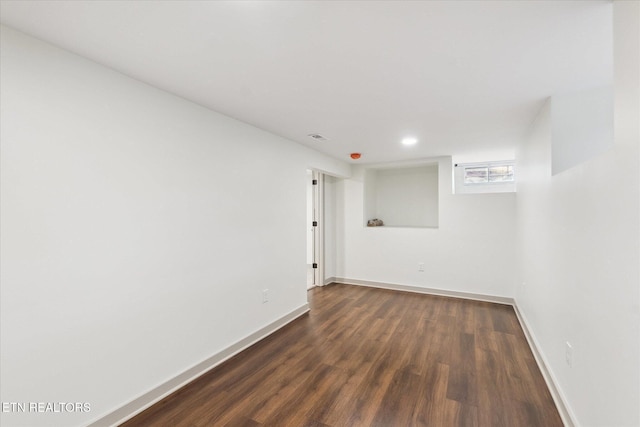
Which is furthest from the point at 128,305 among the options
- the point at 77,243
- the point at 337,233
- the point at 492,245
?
the point at 492,245

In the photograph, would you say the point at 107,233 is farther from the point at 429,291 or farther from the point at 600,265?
the point at 429,291

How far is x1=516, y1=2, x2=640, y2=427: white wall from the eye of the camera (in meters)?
1.11

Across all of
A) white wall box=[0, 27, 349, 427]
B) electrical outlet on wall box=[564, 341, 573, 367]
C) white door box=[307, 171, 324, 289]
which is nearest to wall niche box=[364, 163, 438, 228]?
white door box=[307, 171, 324, 289]

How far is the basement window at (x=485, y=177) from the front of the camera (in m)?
4.74

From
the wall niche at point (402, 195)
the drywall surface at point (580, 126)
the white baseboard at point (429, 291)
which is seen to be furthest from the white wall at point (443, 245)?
the drywall surface at point (580, 126)

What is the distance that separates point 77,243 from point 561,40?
9.45 ft

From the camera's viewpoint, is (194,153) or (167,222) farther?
(194,153)

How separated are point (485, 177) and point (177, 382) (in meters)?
5.14

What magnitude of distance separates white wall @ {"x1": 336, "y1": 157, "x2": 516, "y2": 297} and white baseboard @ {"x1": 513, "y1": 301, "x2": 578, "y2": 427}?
3.96ft

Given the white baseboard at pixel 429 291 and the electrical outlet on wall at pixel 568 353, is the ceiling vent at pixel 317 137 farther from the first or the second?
the white baseboard at pixel 429 291

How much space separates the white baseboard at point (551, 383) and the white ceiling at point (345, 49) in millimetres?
2147

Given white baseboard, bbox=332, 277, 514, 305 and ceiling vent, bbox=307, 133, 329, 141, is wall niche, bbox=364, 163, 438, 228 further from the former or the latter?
ceiling vent, bbox=307, 133, 329, 141

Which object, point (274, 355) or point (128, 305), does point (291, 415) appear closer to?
point (274, 355)

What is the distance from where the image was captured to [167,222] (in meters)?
2.14
